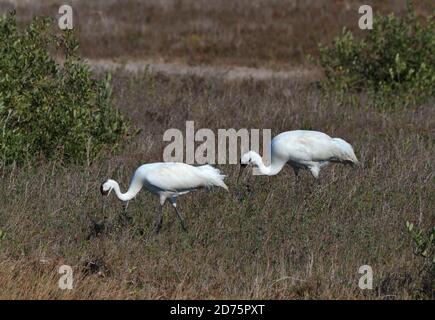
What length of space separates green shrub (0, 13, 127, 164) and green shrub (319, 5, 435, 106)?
6.28 m

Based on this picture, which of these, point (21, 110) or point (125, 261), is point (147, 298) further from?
point (21, 110)

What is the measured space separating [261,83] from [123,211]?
439 inches

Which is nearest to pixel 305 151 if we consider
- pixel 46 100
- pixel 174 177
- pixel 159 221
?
pixel 174 177

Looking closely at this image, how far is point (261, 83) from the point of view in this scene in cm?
1939

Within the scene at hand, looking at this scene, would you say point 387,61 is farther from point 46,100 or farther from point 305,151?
point 46,100

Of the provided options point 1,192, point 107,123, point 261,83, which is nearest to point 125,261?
point 1,192

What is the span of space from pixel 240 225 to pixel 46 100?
3.65m

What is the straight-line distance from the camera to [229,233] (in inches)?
328

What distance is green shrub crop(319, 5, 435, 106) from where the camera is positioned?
1583cm

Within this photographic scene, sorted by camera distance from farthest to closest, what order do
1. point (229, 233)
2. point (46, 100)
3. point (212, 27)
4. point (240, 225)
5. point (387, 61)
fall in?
point (212, 27) → point (387, 61) → point (46, 100) → point (240, 225) → point (229, 233)

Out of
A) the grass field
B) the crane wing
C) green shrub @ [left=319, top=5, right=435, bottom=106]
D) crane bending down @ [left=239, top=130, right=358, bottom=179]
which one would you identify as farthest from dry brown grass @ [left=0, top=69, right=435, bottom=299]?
green shrub @ [left=319, top=5, right=435, bottom=106]

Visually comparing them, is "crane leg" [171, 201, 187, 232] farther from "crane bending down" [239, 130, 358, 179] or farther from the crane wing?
"crane bending down" [239, 130, 358, 179]

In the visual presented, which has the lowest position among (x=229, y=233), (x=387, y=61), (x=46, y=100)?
(x=229, y=233)
